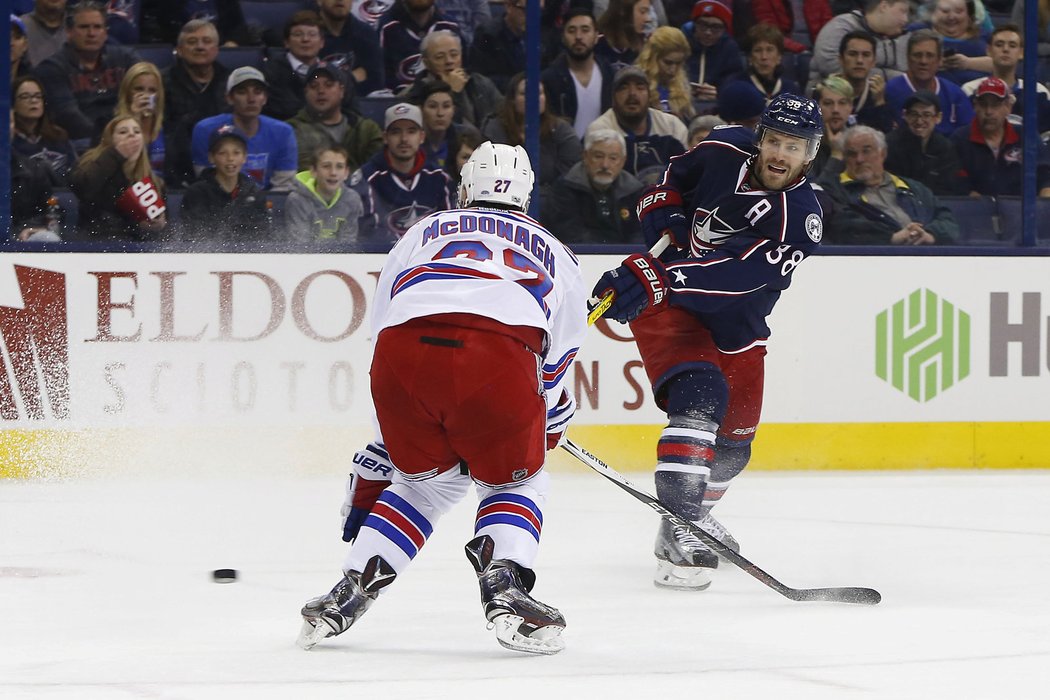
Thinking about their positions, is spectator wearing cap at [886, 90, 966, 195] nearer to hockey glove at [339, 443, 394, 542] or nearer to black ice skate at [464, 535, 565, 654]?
hockey glove at [339, 443, 394, 542]

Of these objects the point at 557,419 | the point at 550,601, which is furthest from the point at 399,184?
the point at 557,419

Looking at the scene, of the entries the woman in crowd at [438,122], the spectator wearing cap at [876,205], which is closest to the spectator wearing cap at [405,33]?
the woman in crowd at [438,122]

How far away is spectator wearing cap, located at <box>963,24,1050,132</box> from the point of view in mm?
6102

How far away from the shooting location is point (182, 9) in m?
5.80

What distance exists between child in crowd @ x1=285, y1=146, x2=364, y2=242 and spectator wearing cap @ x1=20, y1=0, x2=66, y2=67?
955mm

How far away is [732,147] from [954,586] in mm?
1155

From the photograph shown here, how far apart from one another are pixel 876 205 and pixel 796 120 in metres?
2.46

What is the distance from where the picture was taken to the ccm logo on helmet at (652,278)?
356cm

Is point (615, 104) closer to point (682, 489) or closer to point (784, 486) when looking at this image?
point (784, 486)

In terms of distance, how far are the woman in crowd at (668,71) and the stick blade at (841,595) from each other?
3.01 meters

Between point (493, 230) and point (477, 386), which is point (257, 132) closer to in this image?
point (493, 230)

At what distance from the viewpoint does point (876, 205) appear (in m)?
5.95

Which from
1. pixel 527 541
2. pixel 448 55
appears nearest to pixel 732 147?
pixel 527 541

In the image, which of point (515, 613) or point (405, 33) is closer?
point (515, 613)
